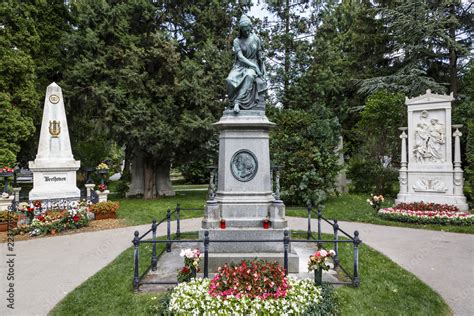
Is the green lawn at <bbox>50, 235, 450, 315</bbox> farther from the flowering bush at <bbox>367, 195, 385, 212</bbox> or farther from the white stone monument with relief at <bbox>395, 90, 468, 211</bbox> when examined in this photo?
the white stone monument with relief at <bbox>395, 90, 468, 211</bbox>

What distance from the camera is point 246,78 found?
24.3 feet

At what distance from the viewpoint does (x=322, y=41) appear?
68.9ft

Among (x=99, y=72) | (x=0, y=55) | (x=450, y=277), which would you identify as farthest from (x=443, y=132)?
(x=0, y=55)

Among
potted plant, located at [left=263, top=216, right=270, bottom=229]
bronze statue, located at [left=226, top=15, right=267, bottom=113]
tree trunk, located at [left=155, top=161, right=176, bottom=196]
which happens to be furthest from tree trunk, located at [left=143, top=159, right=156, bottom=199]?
potted plant, located at [left=263, top=216, right=270, bottom=229]

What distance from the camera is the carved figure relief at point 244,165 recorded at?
7.17m

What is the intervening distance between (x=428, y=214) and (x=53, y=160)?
14524 mm

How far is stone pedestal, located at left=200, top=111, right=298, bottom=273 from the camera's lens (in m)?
6.57

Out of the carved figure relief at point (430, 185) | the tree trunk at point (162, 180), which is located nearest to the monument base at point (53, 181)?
the tree trunk at point (162, 180)

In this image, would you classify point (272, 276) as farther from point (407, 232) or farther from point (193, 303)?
point (407, 232)

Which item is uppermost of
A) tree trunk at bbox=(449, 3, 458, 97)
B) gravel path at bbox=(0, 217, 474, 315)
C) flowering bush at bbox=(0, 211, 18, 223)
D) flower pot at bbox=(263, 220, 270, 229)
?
tree trunk at bbox=(449, 3, 458, 97)

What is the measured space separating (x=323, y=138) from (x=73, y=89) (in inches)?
517

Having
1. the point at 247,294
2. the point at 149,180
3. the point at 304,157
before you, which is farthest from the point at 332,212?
the point at 149,180

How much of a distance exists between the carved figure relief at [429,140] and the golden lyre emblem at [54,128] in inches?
599

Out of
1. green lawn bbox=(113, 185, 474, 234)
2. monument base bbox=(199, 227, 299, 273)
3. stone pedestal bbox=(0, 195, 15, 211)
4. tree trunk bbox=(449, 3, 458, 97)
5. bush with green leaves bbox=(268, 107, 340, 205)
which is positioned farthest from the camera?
tree trunk bbox=(449, 3, 458, 97)
